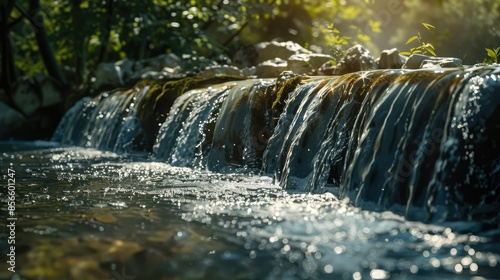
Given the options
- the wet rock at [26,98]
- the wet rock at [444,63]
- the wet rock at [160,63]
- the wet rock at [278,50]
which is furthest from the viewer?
the wet rock at [160,63]

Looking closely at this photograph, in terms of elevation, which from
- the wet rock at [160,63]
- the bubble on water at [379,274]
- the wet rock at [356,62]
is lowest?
the wet rock at [160,63]

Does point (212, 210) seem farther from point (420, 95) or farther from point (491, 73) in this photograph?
point (491, 73)

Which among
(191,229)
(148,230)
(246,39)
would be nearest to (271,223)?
(191,229)

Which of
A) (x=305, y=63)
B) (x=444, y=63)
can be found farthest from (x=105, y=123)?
(x=444, y=63)

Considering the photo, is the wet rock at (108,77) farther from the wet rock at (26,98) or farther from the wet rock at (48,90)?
the wet rock at (26,98)

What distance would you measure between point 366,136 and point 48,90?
1119 cm

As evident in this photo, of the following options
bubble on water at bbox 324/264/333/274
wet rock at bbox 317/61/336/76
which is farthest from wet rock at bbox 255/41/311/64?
bubble on water at bbox 324/264/333/274

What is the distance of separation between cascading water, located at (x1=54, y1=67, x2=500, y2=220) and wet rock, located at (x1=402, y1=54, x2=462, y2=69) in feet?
2.61

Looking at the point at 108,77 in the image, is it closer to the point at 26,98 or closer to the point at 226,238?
the point at 26,98

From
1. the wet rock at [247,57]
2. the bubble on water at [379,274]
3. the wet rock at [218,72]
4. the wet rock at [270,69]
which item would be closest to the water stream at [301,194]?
the bubble on water at [379,274]

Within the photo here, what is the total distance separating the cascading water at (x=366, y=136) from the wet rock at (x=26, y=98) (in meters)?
6.29

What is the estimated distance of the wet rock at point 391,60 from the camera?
8.18m

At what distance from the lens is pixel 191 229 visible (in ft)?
12.7

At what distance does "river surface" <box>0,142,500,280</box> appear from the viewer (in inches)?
119
